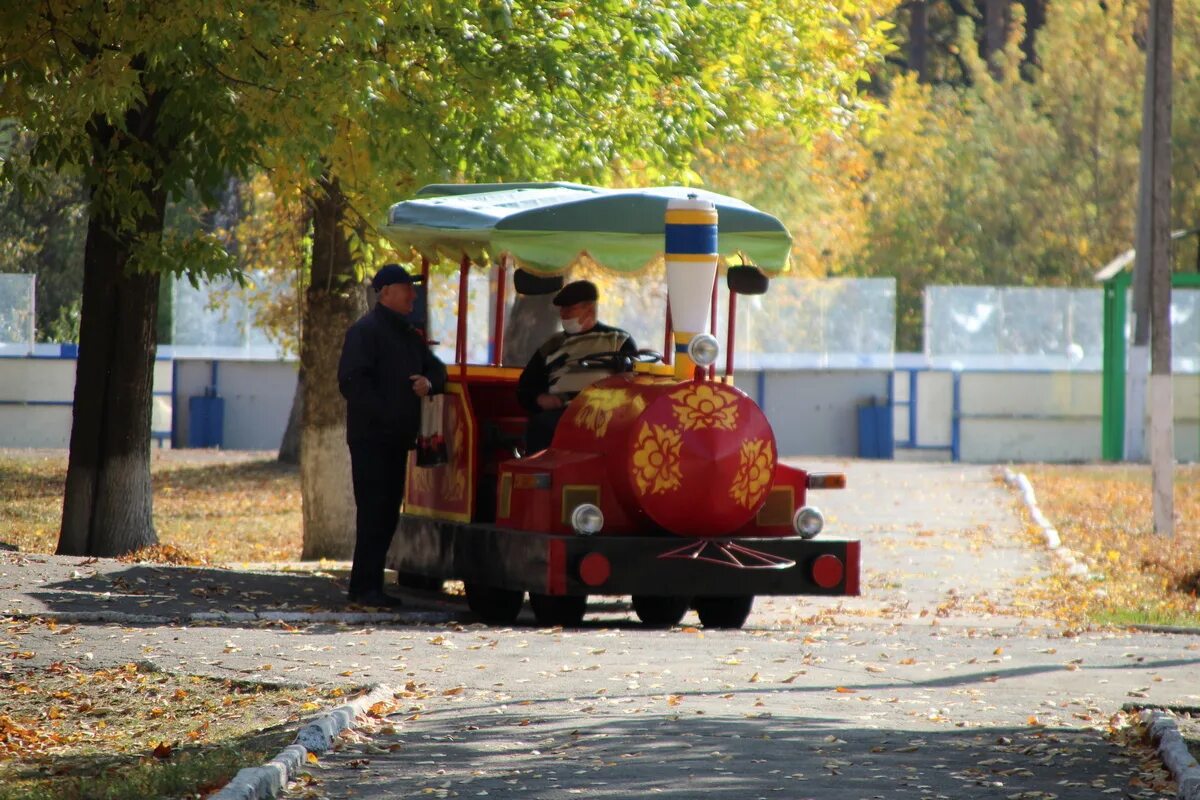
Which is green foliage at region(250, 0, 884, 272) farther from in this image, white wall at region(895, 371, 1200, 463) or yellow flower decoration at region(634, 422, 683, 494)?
white wall at region(895, 371, 1200, 463)

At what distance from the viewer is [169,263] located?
1450 cm

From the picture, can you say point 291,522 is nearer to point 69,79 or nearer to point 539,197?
point 69,79

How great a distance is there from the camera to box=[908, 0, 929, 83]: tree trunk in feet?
183

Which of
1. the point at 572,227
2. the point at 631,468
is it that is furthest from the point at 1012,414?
the point at 631,468

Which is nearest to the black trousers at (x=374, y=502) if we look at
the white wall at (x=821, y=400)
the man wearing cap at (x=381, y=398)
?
the man wearing cap at (x=381, y=398)

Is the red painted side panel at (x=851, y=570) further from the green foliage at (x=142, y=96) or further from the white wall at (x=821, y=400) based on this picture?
the white wall at (x=821, y=400)

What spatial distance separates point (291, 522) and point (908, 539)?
6680 millimetres

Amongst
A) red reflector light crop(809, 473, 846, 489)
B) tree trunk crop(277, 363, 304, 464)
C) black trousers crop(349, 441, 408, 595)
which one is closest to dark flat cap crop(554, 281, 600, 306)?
black trousers crop(349, 441, 408, 595)

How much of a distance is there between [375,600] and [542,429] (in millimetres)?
1502

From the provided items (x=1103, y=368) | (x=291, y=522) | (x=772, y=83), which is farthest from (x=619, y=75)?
(x=1103, y=368)

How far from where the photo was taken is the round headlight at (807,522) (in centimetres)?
1184

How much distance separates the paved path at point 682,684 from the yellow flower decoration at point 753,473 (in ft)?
2.49

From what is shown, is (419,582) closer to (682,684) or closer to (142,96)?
(142,96)

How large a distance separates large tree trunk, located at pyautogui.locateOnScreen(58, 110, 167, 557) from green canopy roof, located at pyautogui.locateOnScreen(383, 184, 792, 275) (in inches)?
127
